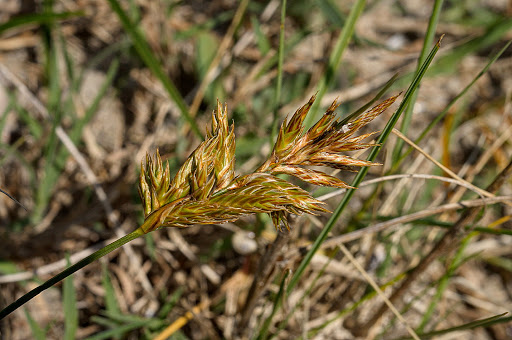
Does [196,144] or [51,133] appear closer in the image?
[51,133]

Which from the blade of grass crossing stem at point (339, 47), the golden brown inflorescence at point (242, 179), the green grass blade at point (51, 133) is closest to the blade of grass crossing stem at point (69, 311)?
→ the green grass blade at point (51, 133)

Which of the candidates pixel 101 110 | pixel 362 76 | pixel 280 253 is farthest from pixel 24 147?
pixel 362 76

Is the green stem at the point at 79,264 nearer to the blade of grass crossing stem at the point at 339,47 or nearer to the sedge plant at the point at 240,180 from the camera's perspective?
the sedge plant at the point at 240,180

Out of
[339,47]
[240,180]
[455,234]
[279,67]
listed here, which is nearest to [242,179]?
[240,180]

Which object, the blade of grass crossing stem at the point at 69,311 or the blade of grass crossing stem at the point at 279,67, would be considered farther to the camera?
the blade of grass crossing stem at the point at 69,311

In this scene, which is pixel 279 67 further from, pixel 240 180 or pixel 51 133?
pixel 51 133

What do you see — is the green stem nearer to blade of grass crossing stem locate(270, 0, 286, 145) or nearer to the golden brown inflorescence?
the golden brown inflorescence

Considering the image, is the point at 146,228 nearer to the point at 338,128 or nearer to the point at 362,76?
the point at 338,128
